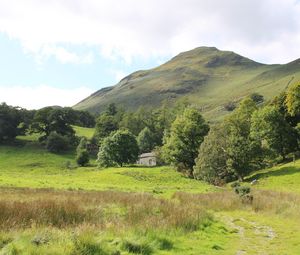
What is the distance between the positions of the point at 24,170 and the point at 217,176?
43.9 metres

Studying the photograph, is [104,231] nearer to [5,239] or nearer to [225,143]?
[5,239]

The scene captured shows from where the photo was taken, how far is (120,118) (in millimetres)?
153250

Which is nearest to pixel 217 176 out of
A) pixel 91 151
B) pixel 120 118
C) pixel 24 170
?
pixel 24 170

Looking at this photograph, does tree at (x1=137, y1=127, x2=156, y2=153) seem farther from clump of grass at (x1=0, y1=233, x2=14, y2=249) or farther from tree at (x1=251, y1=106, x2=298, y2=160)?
clump of grass at (x1=0, y1=233, x2=14, y2=249)

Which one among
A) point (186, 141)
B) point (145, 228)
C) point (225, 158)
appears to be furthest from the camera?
point (186, 141)

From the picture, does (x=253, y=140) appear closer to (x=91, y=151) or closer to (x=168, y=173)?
(x=168, y=173)

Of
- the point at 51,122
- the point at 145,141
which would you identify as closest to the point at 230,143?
the point at 145,141

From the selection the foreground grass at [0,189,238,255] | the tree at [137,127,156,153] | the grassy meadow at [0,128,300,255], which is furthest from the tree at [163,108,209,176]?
the foreground grass at [0,189,238,255]

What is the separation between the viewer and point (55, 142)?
368 ft

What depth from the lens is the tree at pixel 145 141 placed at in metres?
128

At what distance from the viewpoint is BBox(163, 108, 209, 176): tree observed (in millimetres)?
74438

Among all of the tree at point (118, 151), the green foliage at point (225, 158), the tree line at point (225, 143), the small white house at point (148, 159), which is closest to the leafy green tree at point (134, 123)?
the small white house at point (148, 159)

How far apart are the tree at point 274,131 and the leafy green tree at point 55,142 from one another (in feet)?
191

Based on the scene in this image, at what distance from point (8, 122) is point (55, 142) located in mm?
16986
